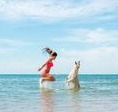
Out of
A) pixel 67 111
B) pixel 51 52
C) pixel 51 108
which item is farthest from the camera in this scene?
pixel 51 52

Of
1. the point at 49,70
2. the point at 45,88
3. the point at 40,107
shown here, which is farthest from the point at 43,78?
the point at 40,107

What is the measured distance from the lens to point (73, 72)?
25547 mm

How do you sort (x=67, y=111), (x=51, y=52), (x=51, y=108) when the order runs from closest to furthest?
1. (x=67, y=111)
2. (x=51, y=108)
3. (x=51, y=52)

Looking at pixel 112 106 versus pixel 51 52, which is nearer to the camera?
pixel 112 106

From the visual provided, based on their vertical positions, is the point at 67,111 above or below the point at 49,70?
below

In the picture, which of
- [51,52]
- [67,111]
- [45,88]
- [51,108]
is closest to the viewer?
[67,111]

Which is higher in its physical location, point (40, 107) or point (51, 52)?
point (51, 52)

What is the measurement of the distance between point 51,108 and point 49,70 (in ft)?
22.5

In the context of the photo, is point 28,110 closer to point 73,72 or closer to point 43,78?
point 43,78

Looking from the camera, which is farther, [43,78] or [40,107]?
[43,78]

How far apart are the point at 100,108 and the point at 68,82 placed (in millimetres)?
10739

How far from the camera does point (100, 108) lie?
15484 millimetres

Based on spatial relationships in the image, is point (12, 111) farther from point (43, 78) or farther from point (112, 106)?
point (43, 78)

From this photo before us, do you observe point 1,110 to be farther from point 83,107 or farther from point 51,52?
point 51,52
